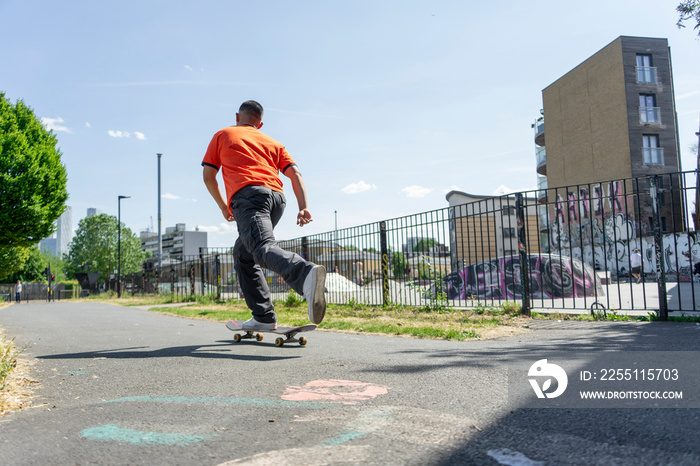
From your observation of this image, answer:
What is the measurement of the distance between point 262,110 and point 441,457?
3961 millimetres

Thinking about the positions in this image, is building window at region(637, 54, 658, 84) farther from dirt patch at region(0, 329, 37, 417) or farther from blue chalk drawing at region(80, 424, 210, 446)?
blue chalk drawing at region(80, 424, 210, 446)

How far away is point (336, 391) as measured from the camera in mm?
2656

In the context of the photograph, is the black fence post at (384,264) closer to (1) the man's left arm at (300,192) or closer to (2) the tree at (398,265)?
(2) the tree at (398,265)

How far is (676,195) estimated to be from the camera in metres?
29.6

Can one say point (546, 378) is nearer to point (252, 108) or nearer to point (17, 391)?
point (17, 391)

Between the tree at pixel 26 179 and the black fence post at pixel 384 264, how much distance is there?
48.6 ft

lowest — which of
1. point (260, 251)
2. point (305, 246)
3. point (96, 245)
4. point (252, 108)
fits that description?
point (260, 251)

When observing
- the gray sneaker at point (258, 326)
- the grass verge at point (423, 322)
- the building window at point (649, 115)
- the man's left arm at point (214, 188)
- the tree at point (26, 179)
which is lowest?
the grass verge at point (423, 322)

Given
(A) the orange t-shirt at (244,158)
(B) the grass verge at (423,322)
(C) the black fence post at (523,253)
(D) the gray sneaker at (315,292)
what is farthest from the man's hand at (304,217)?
(C) the black fence post at (523,253)

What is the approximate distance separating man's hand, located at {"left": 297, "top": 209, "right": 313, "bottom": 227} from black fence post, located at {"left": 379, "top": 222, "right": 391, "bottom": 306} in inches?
247

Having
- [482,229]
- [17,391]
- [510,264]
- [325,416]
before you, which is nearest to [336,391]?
[325,416]

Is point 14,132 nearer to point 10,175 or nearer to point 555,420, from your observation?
point 10,175

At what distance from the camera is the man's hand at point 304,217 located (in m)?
4.52

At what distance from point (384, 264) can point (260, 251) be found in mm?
6848
